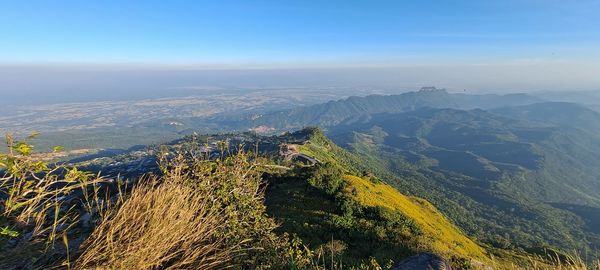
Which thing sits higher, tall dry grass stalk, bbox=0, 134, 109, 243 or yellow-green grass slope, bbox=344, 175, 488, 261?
tall dry grass stalk, bbox=0, 134, 109, 243

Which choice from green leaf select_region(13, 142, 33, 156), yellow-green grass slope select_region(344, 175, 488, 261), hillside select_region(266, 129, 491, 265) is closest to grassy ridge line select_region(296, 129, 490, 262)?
yellow-green grass slope select_region(344, 175, 488, 261)

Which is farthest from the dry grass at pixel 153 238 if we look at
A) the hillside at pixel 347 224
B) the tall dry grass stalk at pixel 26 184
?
the hillside at pixel 347 224

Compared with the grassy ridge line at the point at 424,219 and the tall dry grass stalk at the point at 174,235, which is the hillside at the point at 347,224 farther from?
the tall dry grass stalk at the point at 174,235

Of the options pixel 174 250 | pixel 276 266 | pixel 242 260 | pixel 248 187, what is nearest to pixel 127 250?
pixel 174 250

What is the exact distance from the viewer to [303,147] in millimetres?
103375

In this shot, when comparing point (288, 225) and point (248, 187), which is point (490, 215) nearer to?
point (288, 225)

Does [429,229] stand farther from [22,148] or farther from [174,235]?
[22,148]

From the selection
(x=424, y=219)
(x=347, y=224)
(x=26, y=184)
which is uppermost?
(x=26, y=184)

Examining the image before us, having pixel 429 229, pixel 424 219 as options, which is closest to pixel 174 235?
pixel 429 229

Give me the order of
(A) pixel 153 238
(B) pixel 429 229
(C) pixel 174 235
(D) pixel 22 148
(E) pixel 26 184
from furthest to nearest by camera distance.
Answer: (B) pixel 429 229 < (C) pixel 174 235 < (A) pixel 153 238 < (E) pixel 26 184 < (D) pixel 22 148

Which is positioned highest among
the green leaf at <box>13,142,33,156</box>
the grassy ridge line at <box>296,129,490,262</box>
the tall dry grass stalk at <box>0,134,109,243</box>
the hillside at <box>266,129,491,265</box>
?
the green leaf at <box>13,142,33,156</box>

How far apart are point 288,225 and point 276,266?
15.8 m

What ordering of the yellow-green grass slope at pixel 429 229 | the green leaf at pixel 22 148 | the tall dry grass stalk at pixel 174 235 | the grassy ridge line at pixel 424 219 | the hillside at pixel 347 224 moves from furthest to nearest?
the grassy ridge line at pixel 424 219 → the yellow-green grass slope at pixel 429 229 → the hillside at pixel 347 224 → the tall dry grass stalk at pixel 174 235 → the green leaf at pixel 22 148

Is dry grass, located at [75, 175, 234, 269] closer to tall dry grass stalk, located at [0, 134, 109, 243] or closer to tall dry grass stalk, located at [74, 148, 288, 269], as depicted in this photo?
tall dry grass stalk, located at [74, 148, 288, 269]
